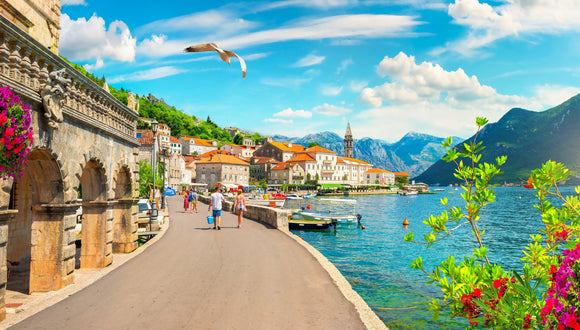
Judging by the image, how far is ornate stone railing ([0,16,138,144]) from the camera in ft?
22.5

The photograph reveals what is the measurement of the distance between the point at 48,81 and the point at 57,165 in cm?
214

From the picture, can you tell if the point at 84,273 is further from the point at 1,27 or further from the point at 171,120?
the point at 171,120

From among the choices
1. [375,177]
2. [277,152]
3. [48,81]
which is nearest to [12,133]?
[48,81]

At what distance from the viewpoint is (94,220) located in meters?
11.9

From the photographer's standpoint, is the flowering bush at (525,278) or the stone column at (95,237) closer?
the flowering bush at (525,278)

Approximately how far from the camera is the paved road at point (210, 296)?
662cm

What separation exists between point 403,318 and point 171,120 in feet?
591

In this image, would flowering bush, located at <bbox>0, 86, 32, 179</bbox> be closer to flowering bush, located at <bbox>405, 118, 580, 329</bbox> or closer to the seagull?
the seagull

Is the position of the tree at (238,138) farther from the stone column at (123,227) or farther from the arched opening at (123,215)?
the stone column at (123,227)

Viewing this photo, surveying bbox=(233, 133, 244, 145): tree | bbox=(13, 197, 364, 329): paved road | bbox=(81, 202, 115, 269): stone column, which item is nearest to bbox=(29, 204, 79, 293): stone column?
bbox=(13, 197, 364, 329): paved road

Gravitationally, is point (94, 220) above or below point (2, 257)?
above

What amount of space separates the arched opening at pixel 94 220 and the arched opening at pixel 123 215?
2.14m

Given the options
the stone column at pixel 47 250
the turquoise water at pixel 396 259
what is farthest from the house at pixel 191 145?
the stone column at pixel 47 250

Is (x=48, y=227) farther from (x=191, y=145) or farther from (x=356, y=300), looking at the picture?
(x=191, y=145)
